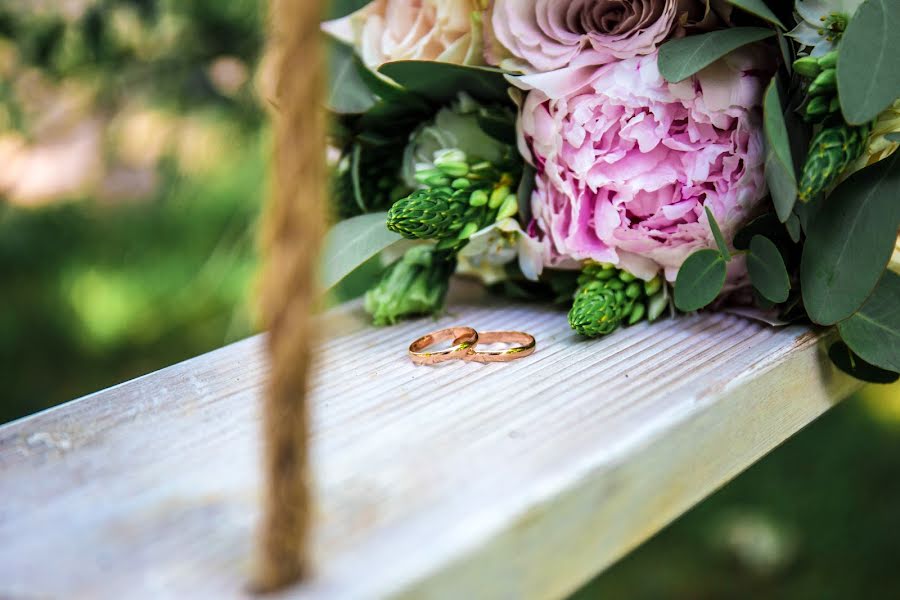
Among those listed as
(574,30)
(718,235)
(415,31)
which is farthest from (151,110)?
(718,235)

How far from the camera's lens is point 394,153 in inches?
25.3

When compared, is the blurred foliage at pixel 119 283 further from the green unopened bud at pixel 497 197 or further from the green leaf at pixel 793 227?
the green leaf at pixel 793 227

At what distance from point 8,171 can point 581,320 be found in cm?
70

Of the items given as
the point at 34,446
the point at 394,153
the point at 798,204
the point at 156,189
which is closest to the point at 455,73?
the point at 394,153

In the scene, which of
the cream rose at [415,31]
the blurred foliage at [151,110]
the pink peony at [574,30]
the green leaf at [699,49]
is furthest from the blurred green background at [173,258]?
the green leaf at [699,49]

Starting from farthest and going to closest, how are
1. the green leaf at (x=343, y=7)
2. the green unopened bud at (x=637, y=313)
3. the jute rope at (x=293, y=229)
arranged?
the green leaf at (x=343, y=7) < the green unopened bud at (x=637, y=313) < the jute rope at (x=293, y=229)

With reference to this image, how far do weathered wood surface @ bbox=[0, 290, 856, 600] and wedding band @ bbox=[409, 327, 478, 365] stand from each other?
11 millimetres

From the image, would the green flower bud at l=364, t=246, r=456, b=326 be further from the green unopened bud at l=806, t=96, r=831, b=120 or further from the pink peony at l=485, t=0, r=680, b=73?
the green unopened bud at l=806, t=96, r=831, b=120

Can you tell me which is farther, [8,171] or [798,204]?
[8,171]

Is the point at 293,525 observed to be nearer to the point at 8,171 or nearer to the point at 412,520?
the point at 412,520

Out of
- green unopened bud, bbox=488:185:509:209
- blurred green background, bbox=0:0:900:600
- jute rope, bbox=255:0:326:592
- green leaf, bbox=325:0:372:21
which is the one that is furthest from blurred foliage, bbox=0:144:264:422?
jute rope, bbox=255:0:326:592

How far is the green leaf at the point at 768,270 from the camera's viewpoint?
49cm

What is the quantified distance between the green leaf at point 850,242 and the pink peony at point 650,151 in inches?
1.7

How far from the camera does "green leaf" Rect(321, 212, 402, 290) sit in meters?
0.54
